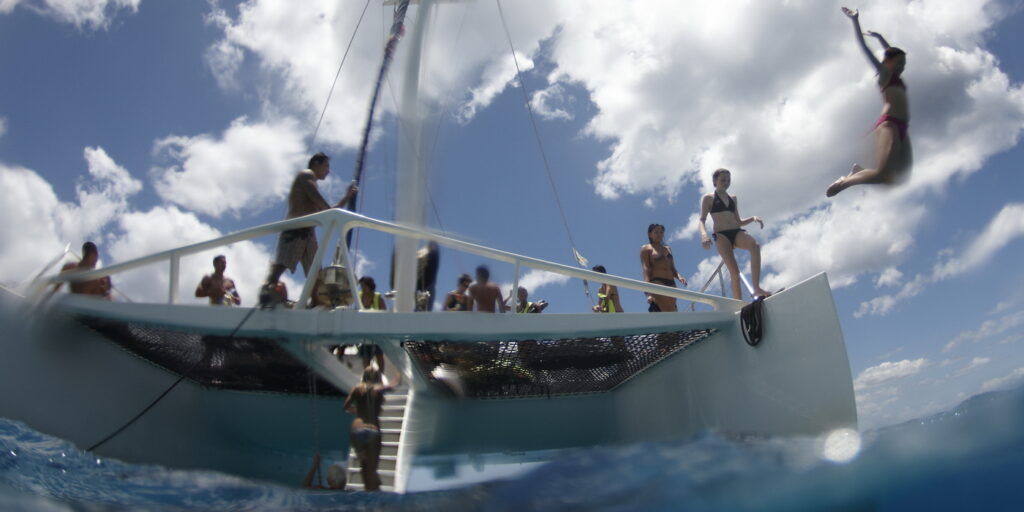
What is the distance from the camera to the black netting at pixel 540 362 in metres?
6.18

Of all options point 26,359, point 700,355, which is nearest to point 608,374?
point 700,355

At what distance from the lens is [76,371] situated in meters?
5.45

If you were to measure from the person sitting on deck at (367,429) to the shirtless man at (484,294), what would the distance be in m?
1.30

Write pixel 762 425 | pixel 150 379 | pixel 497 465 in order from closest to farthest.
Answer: pixel 762 425 < pixel 150 379 < pixel 497 465

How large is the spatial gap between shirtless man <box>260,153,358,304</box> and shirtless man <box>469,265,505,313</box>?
143 centimetres

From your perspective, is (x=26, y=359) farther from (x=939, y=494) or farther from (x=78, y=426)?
(x=939, y=494)

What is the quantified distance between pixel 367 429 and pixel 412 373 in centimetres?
→ 154

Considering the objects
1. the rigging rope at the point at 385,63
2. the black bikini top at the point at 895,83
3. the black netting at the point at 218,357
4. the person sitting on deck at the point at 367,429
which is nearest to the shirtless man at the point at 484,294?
the person sitting on deck at the point at 367,429

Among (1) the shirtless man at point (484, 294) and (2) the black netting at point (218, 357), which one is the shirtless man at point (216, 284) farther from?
(1) the shirtless man at point (484, 294)

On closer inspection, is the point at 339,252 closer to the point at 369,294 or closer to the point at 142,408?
the point at 369,294

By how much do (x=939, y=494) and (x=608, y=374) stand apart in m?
4.02

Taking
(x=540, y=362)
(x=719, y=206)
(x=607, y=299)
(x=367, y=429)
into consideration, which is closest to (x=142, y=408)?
(x=367, y=429)

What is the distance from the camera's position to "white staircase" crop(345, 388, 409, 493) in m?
5.87

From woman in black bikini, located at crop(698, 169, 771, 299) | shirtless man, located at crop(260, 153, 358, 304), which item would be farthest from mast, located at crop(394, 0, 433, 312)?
woman in black bikini, located at crop(698, 169, 771, 299)
